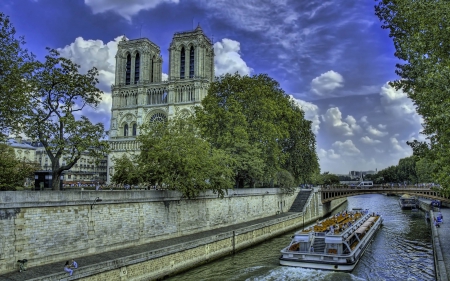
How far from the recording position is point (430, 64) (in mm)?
15680

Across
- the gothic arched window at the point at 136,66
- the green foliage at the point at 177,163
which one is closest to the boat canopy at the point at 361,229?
the green foliage at the point at 177,163

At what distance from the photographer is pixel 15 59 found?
21.4 m

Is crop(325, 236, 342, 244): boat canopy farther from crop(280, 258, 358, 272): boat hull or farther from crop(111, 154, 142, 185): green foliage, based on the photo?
crop(111, 154, 142, 185): green foliage

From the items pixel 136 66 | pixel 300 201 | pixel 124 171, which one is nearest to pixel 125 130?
pixel 136 66

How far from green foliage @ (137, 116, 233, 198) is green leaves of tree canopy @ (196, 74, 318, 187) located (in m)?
6.20

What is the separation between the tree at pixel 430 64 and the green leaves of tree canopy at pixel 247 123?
17971mm

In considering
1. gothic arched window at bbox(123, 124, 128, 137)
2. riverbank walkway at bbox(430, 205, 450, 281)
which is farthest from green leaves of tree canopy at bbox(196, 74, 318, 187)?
gothic arched window at bbox(123, 124, 128, 137)

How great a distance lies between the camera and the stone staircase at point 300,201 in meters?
46.9

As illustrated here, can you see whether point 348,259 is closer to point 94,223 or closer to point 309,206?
point 94,223

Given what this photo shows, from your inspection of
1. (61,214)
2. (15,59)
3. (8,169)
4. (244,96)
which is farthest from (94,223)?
(244,96)

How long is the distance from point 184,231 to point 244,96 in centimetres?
1933

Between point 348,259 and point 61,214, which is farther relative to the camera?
point 348,259

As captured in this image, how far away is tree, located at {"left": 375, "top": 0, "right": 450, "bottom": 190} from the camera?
47.0ft

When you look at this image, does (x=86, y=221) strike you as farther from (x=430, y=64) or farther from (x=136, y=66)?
(x=136, y=66)
